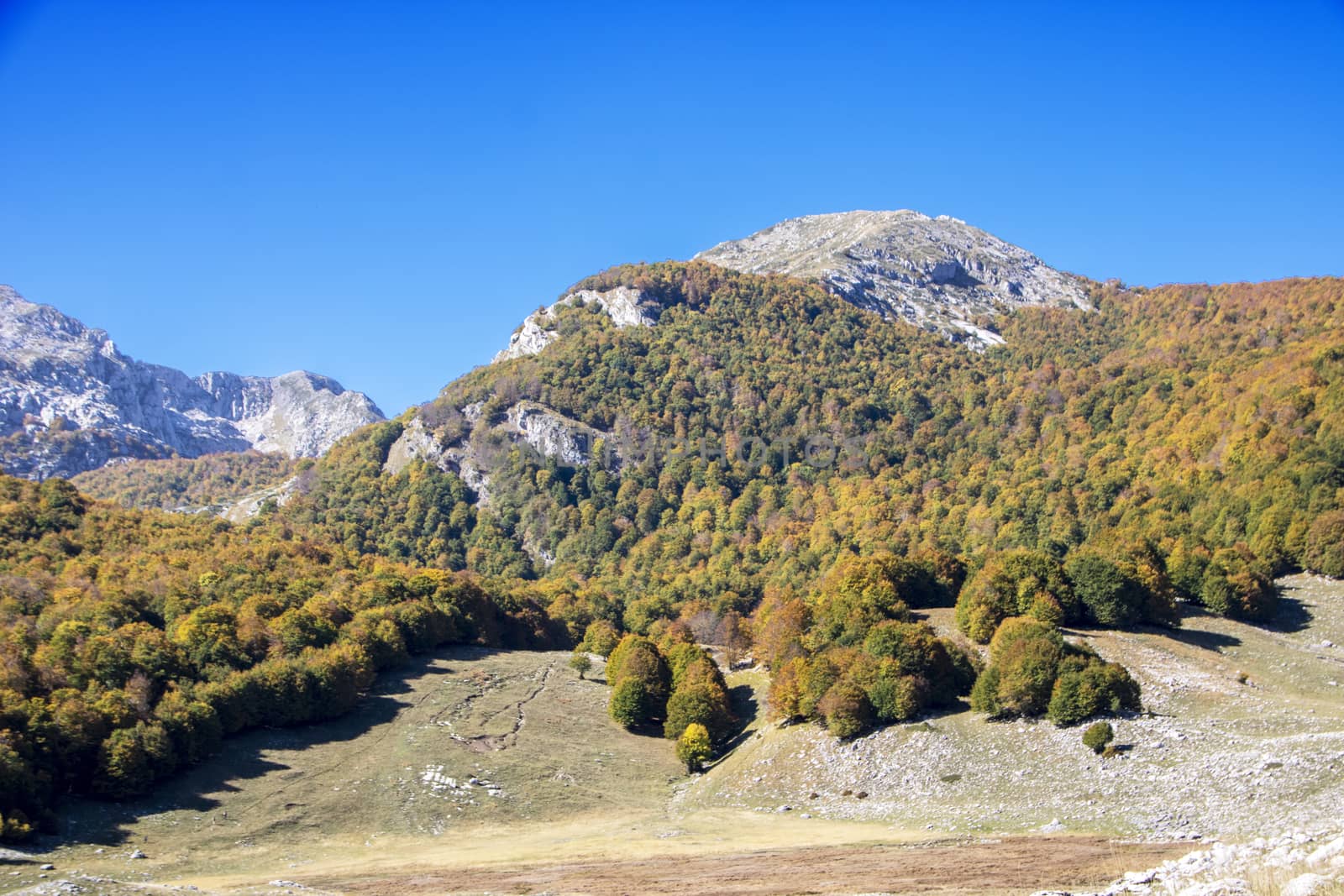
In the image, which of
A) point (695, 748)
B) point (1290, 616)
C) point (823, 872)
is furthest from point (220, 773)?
point (1290, 616)

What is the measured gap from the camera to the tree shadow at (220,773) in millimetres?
49312

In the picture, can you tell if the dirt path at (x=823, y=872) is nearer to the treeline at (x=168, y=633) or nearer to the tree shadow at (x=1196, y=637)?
the treeline at (x=168, y=633)

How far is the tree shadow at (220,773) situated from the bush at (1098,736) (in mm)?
49987

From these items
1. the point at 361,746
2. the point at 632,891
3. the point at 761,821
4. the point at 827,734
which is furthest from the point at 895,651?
the point at 361,746

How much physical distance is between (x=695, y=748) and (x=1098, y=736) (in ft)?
90.7

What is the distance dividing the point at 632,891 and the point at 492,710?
4237cm

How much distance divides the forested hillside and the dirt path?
60.1ft

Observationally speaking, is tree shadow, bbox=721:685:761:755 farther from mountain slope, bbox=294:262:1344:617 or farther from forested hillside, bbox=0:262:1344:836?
mountain slope, bbox=294:262:1344:617

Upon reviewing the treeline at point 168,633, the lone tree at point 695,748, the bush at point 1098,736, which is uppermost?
the treeline at point 168,633

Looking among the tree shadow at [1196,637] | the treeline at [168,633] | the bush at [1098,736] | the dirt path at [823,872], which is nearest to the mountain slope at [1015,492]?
the tree shadow at [1196,637]

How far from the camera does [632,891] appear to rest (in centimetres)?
3731

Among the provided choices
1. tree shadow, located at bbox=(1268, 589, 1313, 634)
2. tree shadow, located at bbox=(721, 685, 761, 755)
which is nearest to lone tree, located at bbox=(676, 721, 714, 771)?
tree shadow, located at bbox=(721, 685, 761, 755)

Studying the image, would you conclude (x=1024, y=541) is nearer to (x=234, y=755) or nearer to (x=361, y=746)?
(x=361, y=746)

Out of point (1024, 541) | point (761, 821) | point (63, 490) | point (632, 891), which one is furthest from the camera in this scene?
point (1024, 541)
